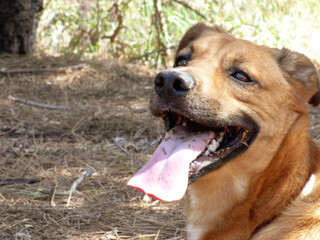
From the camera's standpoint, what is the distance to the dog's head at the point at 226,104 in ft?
9.05

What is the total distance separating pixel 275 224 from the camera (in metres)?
2.74

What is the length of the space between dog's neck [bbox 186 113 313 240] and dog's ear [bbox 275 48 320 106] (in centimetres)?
20

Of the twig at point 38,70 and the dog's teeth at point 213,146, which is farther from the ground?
the dog's teeth at point 213,146

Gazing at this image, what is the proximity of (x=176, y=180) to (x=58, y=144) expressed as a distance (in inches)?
114

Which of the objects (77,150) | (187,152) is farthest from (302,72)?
(77,150)

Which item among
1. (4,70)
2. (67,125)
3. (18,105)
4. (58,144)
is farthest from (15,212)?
(4,70)

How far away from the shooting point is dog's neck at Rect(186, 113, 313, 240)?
9.18ft

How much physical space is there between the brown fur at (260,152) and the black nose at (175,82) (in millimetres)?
55

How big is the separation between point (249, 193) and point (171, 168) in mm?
535

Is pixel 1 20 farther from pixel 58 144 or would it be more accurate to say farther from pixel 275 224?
pixel 275 224

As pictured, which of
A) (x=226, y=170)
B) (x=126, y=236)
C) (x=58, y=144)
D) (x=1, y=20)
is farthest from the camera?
(x=1, y=20)

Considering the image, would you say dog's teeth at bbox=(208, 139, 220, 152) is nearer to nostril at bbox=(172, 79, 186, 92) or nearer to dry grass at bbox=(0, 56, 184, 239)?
nostril at bbox=(172, 79, 186, 92)

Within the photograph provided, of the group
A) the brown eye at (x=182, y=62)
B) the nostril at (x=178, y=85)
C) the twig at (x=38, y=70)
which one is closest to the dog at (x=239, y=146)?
the nostril at (x=178, y=85)

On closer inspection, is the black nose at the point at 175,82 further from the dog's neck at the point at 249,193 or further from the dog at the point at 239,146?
the dog's neck at the point at 249,193
